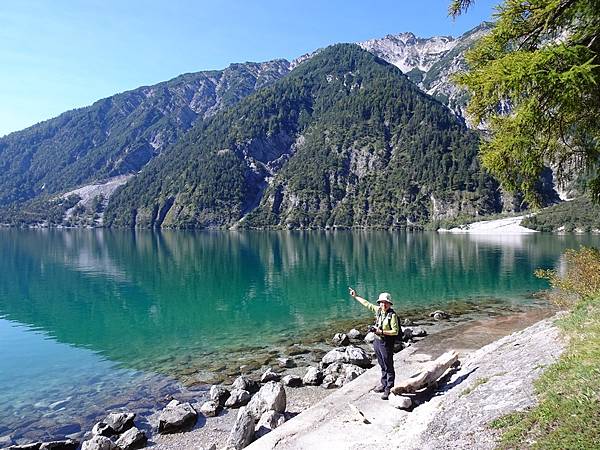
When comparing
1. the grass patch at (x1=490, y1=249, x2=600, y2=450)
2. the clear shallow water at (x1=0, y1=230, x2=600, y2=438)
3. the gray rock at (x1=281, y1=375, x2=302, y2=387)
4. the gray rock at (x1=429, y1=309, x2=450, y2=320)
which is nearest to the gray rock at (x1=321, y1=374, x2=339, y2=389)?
the gray rock at (x1=281, y1=375, x2=302, y2=387)

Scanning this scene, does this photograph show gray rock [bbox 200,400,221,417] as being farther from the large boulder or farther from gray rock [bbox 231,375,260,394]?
the large boulder

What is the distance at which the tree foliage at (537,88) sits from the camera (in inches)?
471

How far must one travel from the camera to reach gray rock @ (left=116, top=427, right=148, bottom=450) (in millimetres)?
17383

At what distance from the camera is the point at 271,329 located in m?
38.0

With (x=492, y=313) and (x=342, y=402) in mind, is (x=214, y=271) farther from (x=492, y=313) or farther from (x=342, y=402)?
(x=342, y=402)

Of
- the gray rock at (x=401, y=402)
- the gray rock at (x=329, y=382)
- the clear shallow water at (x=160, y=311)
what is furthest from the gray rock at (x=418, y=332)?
the gray rock at (x=401, y=402)

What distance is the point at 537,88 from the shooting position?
1223cm

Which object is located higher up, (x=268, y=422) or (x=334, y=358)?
(x=268, y=422)

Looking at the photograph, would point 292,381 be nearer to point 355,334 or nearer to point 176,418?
point 176,418

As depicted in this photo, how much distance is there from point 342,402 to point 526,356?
6.81 metres

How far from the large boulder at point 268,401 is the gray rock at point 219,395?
265cm

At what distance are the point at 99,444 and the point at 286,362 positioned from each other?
41.7 feet

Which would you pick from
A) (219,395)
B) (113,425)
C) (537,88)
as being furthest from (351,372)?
(537,88)

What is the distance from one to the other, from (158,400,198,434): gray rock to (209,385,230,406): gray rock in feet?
5.02
